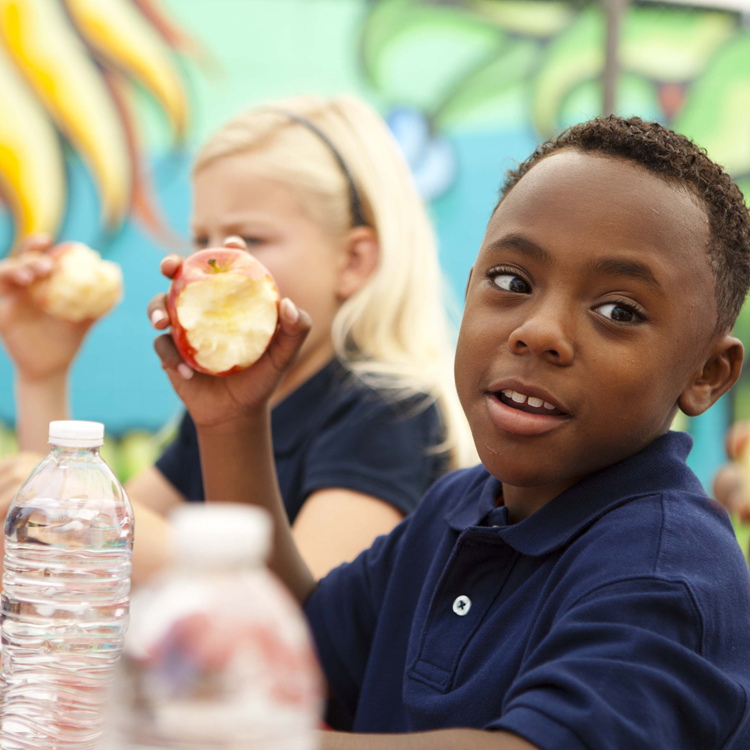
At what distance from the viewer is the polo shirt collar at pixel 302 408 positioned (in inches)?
62.0

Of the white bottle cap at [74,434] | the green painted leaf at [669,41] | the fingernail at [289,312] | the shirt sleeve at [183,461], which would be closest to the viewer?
the white bottle cap at [74,434]

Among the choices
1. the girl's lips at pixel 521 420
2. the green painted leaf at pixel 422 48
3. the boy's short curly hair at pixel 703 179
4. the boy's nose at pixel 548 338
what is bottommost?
the girl's lips at pixel 521 420

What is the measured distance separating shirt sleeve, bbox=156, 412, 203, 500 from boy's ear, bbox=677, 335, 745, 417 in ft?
3.78

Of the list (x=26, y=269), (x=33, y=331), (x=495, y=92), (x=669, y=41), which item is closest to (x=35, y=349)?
(x=33, y=331)

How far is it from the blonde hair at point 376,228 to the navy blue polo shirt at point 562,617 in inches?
20.5

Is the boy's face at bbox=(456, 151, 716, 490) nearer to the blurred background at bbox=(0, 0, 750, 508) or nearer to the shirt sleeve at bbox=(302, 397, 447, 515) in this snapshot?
the shirt sleeve at bbox=(302, 397, 447, 515)

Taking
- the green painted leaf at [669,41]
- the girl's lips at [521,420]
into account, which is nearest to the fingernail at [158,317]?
the girl's lips at [521,420]

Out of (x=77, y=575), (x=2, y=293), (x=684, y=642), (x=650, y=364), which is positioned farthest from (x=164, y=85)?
(x=684, y=642)

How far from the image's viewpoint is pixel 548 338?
743 mm

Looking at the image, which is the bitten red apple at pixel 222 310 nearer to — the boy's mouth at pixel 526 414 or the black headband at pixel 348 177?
the boy's mouth at pixel 526 414

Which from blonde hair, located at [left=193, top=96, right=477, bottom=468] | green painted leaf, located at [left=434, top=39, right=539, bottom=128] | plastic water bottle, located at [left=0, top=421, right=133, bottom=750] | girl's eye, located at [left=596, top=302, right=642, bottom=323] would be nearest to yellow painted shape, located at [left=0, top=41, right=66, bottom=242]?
blonde hair, located at [left=193, top=96, right=477, bottom=468]

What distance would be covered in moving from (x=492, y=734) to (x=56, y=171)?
241 cm

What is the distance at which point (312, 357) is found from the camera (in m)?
1.69

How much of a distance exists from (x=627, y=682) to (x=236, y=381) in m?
0.62
